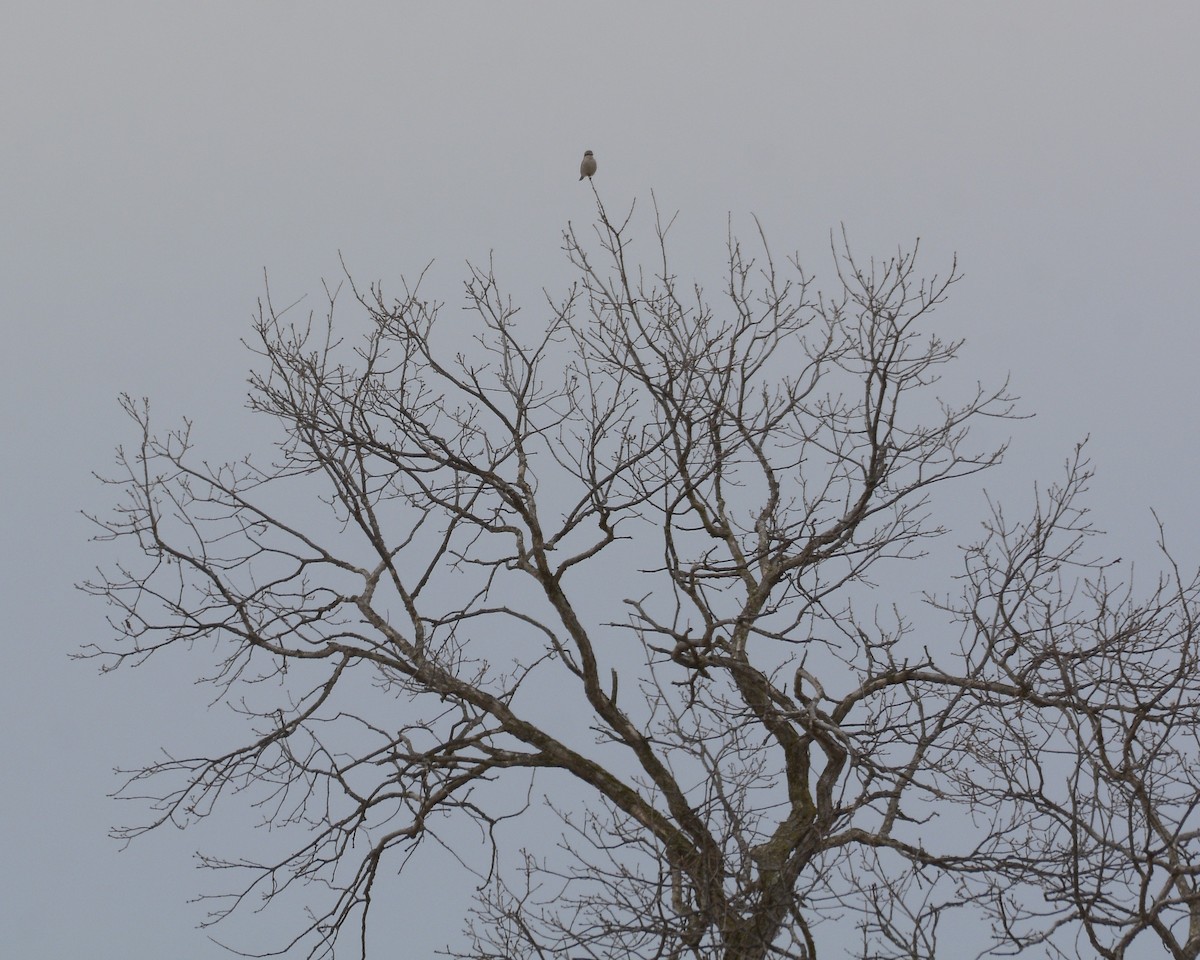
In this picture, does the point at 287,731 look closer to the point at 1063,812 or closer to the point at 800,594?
the point at 800,594

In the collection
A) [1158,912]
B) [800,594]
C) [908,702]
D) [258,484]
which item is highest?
[258,484]

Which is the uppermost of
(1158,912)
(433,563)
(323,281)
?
(323,281)

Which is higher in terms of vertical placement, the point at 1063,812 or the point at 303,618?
the point at 303,618

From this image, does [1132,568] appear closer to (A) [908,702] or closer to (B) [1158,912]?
(A) [908,702]

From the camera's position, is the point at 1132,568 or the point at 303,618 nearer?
the point at 1132,568

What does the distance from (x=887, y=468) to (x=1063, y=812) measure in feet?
9.09

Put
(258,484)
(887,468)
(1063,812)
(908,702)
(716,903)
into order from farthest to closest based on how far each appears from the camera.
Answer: (258,484) < (887,468) < (908,702) < (716,903) < (1063,812)

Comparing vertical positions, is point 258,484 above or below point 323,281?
below

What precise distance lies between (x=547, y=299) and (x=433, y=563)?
1.79 meters

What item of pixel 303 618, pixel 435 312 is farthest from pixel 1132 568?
pixel 303 618

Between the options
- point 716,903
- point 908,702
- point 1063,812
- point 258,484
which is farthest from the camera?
point 258,484

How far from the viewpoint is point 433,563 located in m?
7.29

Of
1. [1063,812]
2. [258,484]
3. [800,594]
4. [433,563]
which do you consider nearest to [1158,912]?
[1063,812]

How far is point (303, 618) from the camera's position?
296 inches
